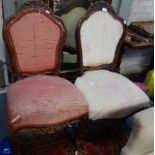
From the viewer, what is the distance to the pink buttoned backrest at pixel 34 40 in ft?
4.41

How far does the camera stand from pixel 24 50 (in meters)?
1.42

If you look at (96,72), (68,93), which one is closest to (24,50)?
(68,93)

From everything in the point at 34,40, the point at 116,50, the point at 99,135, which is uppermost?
the point at 34,40

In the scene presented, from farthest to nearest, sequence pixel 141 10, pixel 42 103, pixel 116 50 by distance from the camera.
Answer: pixel 141 10 → pixel 116 50 → pixel 42 103

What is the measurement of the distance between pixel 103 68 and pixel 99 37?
0.26 meters

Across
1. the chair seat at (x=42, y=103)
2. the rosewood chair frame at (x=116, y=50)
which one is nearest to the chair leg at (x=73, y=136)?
the rosewood chair frame at (x=116, y=50)

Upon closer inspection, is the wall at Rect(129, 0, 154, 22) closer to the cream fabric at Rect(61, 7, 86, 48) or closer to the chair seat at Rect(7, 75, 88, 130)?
the cream fabric at Rect(61, 7, 86, 48)

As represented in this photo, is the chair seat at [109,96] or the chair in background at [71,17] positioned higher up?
the chair in background at [71,17]

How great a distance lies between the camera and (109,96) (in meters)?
1.42

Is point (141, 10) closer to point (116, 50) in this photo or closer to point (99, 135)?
point (116, 50)

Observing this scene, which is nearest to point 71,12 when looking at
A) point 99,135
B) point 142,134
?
point 99,135

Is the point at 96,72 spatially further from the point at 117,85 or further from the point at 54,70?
the point at 54,70

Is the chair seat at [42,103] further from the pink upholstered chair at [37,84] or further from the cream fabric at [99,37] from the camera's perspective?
the cream fabric at [99,37]

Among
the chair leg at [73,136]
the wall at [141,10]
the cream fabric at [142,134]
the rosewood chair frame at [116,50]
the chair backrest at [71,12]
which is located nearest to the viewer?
the cream fabric at [142,134]
